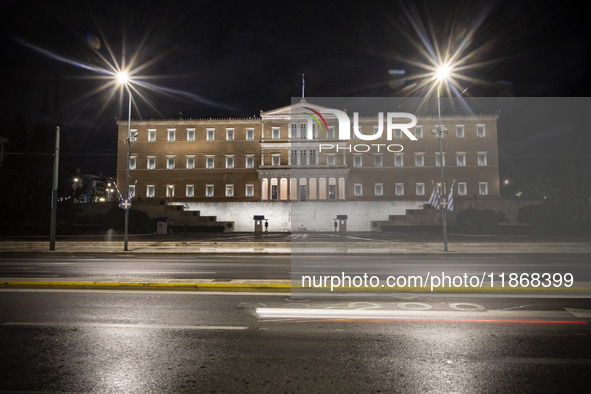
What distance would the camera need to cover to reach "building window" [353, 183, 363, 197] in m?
55.0

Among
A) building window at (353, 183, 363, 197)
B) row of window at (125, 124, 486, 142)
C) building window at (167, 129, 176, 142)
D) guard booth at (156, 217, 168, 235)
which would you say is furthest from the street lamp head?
building window at (353, 183, 363, 197)

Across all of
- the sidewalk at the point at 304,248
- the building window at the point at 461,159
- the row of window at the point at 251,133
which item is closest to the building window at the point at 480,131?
the building window at the point at 461,159

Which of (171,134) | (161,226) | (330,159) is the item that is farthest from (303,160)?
(161,226)

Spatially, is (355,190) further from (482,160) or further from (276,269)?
(276,269)

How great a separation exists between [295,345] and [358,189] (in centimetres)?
5108

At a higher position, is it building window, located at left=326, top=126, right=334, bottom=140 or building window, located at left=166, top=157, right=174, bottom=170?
building window, located at left=326, top=126, right=334, bottom=140

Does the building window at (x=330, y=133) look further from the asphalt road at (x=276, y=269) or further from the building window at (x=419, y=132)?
the asphalt road at (x=276, y=269)

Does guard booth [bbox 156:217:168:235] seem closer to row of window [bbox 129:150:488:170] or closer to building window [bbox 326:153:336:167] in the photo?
row of window [bbox 129:150:488:170]

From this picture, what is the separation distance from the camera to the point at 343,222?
46.1 meters

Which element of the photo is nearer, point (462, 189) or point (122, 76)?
point (122, 76)

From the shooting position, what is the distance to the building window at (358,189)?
2165 inches

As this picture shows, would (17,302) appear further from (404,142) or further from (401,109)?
(401,109)

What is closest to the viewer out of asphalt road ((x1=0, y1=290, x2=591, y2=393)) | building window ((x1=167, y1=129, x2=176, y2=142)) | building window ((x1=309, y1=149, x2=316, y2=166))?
asphalt road ((x1=0, y1=290, x2=591, y2=393))

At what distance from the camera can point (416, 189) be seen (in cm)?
5412
